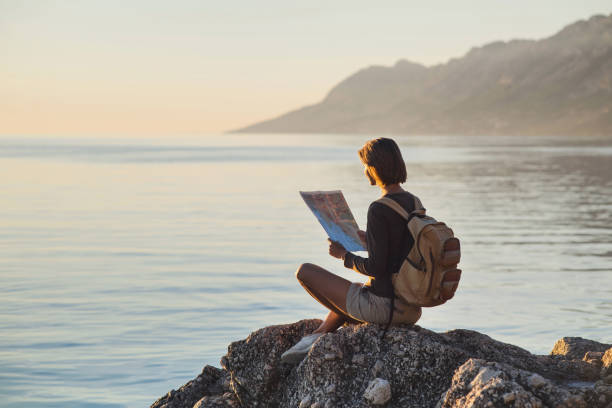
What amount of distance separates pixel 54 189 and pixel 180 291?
23.3m

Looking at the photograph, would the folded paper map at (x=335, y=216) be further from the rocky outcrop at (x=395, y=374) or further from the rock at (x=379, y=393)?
the rock at (x=379, y=393)

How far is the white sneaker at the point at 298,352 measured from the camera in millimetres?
5805

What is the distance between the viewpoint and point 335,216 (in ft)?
19.1

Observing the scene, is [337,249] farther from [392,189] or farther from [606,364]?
[606,364]

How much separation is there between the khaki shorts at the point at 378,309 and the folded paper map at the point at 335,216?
0.35 metres

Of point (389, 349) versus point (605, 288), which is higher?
point (389, 349)

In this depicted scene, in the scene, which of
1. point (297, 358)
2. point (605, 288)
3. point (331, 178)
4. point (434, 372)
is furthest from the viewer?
point (331, 178)

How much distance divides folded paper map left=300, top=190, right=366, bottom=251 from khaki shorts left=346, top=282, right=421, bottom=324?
353 millimetres

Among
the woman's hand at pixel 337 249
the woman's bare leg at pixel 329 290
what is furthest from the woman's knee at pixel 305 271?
the woman's hand at pixel 337 249

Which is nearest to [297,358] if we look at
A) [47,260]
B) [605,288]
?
[605,288]

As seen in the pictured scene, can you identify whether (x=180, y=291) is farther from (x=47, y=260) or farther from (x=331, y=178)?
(x=331, y=178)

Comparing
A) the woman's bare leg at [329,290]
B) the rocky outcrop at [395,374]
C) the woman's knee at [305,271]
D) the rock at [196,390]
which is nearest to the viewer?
the rocky outcrop at [395,374]

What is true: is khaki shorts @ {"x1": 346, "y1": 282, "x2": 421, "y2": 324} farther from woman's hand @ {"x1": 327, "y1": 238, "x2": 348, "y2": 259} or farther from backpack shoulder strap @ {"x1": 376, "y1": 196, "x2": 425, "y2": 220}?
backpack shoulder strap @ {"x1": 376, "y1": 196, "x2": 425, "y2": 220}

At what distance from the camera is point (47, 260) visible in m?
16.1
